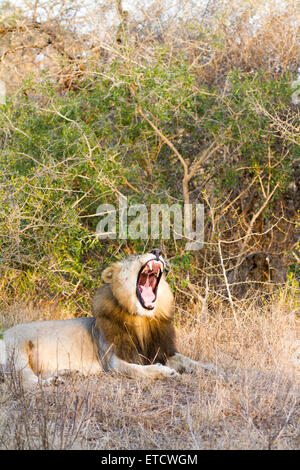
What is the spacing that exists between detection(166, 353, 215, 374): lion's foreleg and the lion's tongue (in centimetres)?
49

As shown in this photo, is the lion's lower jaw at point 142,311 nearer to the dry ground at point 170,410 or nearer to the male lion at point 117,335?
the male lion at point 117,335

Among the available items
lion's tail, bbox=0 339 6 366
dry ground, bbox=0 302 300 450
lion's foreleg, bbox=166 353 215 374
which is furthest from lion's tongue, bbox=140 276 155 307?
lion's tail, bbox=0 339 6 366

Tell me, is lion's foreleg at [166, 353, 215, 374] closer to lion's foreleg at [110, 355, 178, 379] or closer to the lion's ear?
lion's foreleg at [110, 355, 178, 379]

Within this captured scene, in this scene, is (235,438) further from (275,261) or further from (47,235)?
(275,261)

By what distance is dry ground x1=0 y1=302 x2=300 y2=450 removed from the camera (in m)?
3.25

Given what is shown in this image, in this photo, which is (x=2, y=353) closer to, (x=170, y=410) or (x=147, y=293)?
(x=147, y=293)

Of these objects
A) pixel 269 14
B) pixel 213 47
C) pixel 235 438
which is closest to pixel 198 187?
Result: pixel 213 47

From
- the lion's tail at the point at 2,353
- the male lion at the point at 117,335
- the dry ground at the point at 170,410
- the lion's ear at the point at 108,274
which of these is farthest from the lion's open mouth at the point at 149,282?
the lion's tail at the point at 2,353

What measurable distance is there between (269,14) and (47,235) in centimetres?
412

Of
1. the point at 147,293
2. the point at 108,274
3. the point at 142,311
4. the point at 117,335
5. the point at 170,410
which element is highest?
the point at 108,274

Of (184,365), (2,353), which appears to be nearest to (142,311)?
(184,365)

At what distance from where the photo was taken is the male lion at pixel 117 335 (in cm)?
484

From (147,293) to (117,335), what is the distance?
426 millimetres

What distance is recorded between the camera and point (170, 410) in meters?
3.84
